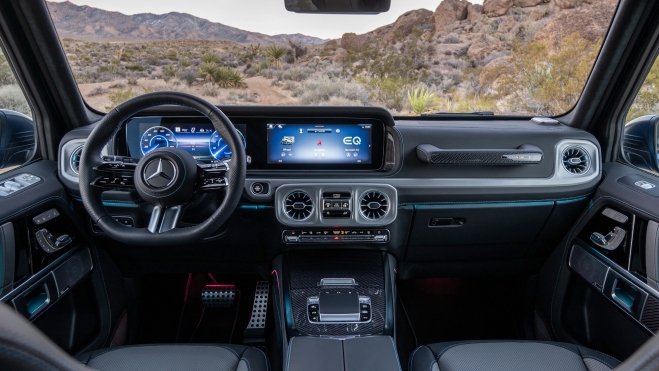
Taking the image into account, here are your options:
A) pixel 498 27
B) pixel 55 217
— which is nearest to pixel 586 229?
pixel 498 27

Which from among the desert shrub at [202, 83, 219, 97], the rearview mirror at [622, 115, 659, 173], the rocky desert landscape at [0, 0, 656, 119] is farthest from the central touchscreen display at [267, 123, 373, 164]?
the rearview mirror at [622, 115, 659, 173]

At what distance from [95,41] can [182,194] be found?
50.8 inches

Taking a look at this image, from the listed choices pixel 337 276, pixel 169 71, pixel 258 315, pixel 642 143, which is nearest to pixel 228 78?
pixel 169 71

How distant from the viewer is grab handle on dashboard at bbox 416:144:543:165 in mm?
2518

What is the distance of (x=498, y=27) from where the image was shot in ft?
9.41

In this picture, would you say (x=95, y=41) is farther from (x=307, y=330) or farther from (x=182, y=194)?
(x=307, y=330)

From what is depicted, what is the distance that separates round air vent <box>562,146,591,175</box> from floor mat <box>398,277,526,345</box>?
870 mm

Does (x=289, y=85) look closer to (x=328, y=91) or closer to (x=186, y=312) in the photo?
(x=328, y=91)

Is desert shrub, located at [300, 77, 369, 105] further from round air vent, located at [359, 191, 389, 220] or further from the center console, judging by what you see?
the center console

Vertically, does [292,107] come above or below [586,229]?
above

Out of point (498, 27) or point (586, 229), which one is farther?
point (498, 27)

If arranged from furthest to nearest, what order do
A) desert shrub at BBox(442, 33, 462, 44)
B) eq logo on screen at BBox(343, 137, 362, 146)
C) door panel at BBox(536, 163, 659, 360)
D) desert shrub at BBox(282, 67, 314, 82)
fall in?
1. desert shrub at BBox(442, 33, 462, 44)
2. desert shrub at BBox(282, 67, 314, 82)
3. eq logo on screen at BBox(343, 137, 362, 146)
4. door panel at BBox(536, 163, 659, 360)

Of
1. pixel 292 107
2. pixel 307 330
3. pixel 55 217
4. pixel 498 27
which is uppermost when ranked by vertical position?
pixel 498 27

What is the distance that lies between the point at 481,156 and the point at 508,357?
1.03 m
